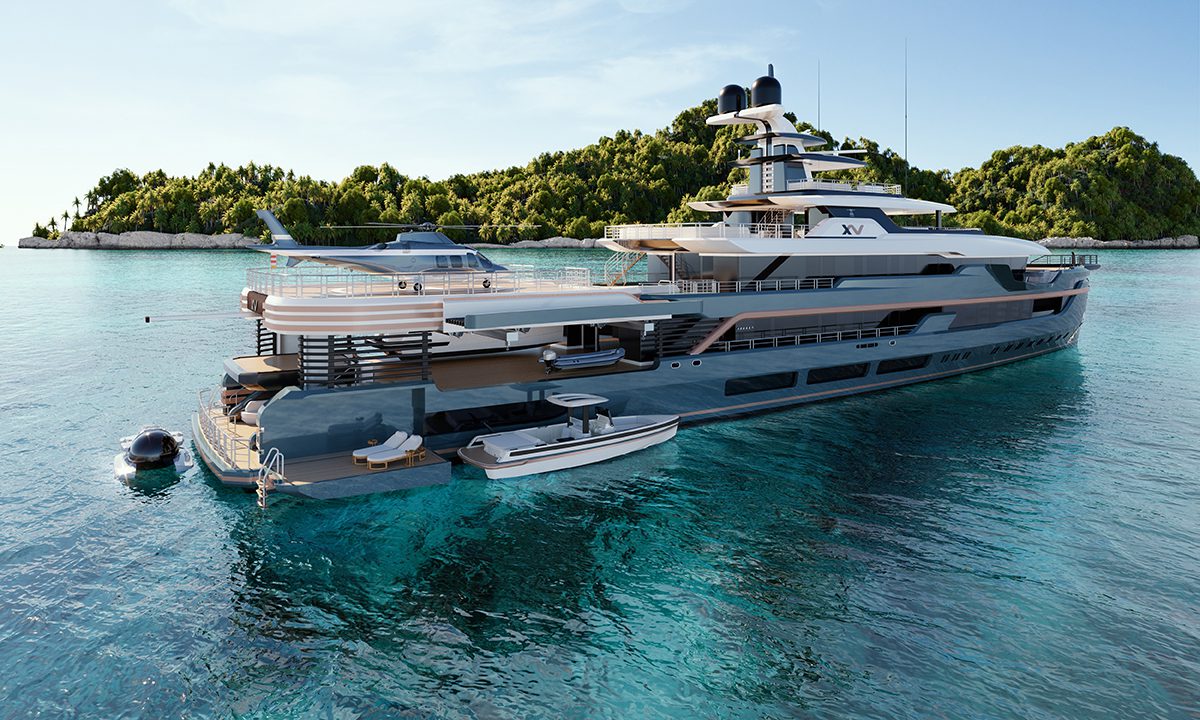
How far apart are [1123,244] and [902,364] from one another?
169 metres

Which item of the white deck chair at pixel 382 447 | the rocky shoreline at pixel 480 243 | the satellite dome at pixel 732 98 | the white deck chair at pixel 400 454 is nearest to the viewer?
the white deck chair at pixel 400 454

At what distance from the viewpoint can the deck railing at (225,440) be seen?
19.2 meters

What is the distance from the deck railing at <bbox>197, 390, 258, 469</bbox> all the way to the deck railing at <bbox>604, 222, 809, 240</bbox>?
47.1ft

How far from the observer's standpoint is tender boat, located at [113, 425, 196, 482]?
2042 cm

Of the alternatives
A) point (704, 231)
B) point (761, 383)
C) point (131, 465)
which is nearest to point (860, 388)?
point (761, 383)

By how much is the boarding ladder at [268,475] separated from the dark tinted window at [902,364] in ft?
76.5

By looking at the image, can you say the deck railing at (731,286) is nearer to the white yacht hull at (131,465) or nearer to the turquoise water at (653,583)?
the turquoise water at (653,583)

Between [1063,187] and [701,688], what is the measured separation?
186454mm

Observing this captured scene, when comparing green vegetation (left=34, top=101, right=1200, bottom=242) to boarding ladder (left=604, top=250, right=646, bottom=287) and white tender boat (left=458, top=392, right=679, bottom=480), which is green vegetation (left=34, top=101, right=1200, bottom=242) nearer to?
boarding ladder (left=604, top=250, right=646, bottom=287)

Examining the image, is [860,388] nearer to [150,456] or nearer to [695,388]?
[695,388]

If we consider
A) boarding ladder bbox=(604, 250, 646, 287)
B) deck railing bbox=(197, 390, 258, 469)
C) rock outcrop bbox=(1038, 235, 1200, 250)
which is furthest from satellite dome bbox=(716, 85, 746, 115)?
rock outcrop bbox=(1038, 235, 1200, 250)

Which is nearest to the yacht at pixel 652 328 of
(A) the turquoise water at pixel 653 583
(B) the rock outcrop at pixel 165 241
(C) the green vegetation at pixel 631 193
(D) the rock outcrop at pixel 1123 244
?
(A) the turquoise water at pixel 653 583

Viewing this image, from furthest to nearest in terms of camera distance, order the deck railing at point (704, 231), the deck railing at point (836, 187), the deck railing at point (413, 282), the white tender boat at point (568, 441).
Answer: the deck railing at point (836, 187) → the deck railing at point (704, 231) → the deck railing at point (413, 282) → the white tender boat at point (568, 441)

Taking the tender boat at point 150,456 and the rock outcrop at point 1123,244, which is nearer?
the tender boat at point 150,456
